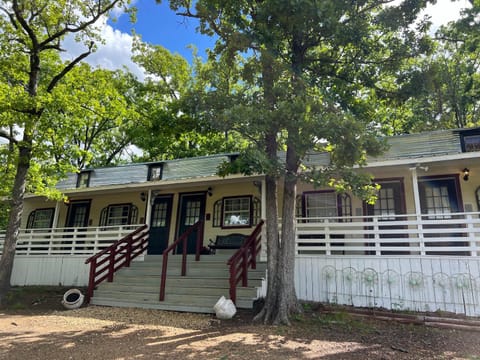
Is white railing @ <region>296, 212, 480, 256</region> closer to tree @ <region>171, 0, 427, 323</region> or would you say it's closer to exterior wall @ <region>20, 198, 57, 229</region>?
tree @ <region>171, 0, 427, 323</region>

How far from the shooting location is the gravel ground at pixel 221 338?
184 inches

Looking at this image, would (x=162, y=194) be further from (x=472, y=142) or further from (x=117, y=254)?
(x=472, y=142)

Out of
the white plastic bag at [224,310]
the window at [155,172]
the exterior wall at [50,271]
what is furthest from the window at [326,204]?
the exterior wall at [50,271]

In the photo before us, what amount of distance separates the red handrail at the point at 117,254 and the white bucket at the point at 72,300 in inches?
11.6

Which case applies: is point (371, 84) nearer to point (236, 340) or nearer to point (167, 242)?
point (236, 340)

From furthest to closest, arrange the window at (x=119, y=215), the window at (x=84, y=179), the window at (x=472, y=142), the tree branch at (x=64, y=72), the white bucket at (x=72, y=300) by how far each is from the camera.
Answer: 1. the window at (x=84, y=179)
2. the window at (x=119, y=215)
3. the tree branch at (x=64, y=72)
4. the window at (x=472, y=142)
5. the white bucket at (x=72, y=300)

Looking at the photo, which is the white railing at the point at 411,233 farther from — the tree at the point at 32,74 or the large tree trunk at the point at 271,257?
the tree at the point at 32,74

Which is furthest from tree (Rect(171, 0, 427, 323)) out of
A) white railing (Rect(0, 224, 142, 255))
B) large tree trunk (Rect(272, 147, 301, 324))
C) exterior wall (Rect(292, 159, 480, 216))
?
white railing (Rect(0, 224, 142, 255))

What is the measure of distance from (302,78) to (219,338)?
5.04 metres

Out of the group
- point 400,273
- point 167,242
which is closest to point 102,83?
point 167,242

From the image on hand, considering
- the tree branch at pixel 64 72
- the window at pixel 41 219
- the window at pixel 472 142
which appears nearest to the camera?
the window at pixel 472 142

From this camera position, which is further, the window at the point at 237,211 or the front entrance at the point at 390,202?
the window at the point at 237,211

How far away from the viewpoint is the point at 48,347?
5066 millimetres

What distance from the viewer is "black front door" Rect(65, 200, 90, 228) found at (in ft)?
44.3
